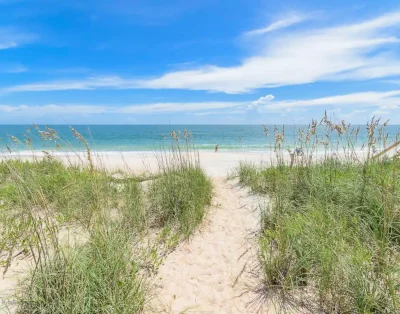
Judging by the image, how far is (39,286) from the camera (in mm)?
2316

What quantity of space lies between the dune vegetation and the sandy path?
0.24 meters

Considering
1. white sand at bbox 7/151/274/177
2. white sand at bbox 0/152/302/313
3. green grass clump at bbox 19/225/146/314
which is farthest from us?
white sand at bbox 7/151/274/177

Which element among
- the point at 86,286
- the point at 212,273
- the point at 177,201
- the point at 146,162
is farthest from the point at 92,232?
the point at 146,162

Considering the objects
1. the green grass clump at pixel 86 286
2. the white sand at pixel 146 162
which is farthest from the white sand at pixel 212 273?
the white sand at pixel 146 162

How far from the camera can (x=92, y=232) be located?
2.96m

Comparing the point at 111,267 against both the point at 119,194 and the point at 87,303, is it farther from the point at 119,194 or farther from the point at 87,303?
the point at 119,194

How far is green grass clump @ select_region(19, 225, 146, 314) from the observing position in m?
2.20

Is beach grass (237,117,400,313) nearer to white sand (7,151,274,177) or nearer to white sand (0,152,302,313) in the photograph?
white sand (0,152,302,313)

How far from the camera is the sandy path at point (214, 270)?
8.89 ft

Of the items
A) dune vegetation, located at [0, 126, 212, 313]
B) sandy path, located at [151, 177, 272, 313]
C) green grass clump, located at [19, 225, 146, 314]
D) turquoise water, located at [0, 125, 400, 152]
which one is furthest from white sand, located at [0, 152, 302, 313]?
turquoise water, located at [0, 125, 400, 152]

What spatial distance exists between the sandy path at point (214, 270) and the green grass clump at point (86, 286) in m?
0.45

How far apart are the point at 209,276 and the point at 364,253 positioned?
1924mm

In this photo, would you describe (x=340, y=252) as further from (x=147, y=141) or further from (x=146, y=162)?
(x=147, y=141)

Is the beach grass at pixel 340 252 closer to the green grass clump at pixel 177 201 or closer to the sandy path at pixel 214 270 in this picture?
the sandy path at pixel 214 270
